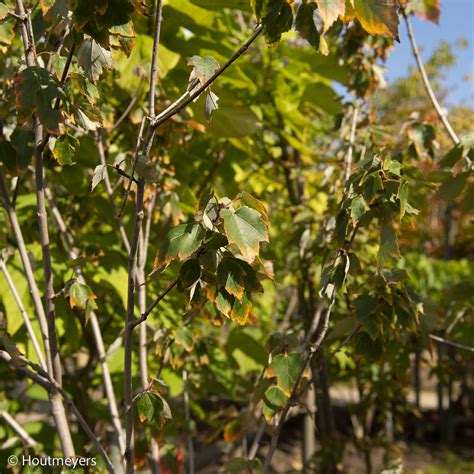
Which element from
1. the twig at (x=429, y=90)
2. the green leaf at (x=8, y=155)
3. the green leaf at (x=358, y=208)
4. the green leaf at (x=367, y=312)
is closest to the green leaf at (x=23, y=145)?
the green leaf at (x=8, y=155)

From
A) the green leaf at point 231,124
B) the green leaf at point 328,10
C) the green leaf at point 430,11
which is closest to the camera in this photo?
the green leaf at point 328,10

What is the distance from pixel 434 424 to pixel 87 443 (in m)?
5.26

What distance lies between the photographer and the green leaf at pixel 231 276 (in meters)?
1.06

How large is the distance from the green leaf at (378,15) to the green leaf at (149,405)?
2.72 ft

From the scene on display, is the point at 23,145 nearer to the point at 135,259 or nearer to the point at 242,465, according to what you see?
the point at 135,259

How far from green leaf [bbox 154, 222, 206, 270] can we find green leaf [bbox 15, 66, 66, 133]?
304mm

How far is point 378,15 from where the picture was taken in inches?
39.6

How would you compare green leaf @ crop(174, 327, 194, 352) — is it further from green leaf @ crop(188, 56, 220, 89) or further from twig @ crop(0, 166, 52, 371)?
green leaf @ crop(188, 56, 220, 89)

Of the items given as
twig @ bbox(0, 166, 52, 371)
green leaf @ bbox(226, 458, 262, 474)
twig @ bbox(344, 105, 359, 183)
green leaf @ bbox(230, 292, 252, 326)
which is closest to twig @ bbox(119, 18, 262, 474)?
green leaf @ bbox(230, 292, 252, 326)

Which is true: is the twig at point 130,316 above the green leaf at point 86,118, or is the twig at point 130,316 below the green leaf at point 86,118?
below

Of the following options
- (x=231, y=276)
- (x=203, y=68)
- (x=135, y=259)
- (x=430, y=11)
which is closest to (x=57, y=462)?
(x=135, y=259)

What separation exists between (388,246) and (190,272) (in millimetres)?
460

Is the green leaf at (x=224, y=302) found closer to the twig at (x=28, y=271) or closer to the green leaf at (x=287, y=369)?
the green leaf at (x=287, y=369)

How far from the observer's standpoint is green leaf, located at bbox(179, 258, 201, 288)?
1.09 m
